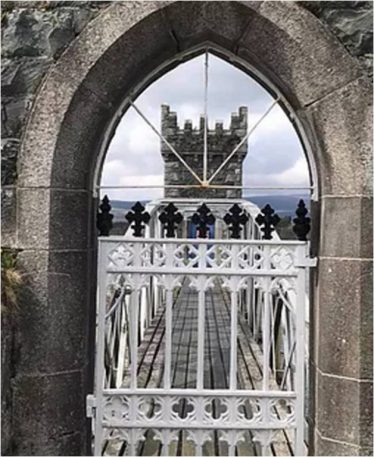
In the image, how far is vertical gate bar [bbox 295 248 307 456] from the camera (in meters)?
3.15

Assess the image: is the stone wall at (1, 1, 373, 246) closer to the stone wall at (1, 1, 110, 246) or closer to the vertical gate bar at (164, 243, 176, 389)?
the stone wall at (1, 1, 110, 246)

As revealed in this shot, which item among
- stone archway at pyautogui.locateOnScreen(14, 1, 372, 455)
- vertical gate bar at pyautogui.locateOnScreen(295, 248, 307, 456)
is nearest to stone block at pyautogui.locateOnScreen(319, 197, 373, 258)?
stone archway at pyautogui.locateOnScreen(14, 1, 372, 455)

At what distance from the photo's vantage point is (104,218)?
324 cm

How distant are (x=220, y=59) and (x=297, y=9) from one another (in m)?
0.50

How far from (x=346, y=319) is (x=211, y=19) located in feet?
5.09

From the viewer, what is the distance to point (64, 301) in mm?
2980

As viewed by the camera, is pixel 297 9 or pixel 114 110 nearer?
pixel 297 9

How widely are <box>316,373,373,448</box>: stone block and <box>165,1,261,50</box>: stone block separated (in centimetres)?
170

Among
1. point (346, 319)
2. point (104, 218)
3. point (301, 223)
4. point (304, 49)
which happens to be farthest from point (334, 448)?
point (304, 49)

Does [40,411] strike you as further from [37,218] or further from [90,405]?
[37,218]

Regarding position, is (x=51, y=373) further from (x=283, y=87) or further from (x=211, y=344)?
(x=211, y=344)

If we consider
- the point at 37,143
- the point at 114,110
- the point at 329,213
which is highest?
the point at 114,110

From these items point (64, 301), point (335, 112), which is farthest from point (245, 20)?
point (64, 301)

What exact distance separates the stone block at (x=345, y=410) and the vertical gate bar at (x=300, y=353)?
205mm
